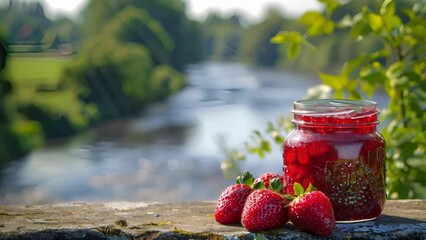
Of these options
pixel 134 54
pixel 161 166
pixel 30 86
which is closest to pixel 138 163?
pixel 161 166

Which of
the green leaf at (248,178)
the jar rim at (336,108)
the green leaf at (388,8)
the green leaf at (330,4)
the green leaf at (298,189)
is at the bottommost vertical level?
the green leaf at (298,189)

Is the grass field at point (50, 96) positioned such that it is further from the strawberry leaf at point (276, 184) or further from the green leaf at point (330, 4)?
the strawberry leaf at point (276, 184)

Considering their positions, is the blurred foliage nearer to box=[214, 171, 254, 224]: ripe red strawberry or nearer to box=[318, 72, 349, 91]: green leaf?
box=[318, 72, 349, 91]: green leaf

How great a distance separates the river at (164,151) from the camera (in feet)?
36.3

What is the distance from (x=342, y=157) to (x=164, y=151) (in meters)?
15.3

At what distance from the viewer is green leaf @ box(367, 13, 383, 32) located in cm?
170

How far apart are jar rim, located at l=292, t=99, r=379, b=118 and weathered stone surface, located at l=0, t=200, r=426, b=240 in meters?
0.17

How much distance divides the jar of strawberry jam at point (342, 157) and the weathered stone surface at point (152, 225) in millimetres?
38

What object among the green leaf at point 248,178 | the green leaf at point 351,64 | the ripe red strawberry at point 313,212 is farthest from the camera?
the green leaf at point 351,64

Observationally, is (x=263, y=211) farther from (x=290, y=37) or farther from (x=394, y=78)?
(x=290, y=37)

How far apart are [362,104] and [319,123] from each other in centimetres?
8

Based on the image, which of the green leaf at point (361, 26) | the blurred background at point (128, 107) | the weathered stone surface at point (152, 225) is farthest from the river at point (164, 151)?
the weathered stone surface at point (152, 225)

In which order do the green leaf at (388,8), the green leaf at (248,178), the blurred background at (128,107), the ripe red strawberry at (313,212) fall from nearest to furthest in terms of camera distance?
1. the ripe red strawberry at (313,212)
2. the green leaf at (248,178)
3. the green leaf at (388,8)
4. the blurred background at (128,107)

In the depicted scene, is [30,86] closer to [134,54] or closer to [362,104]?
[134,54]
